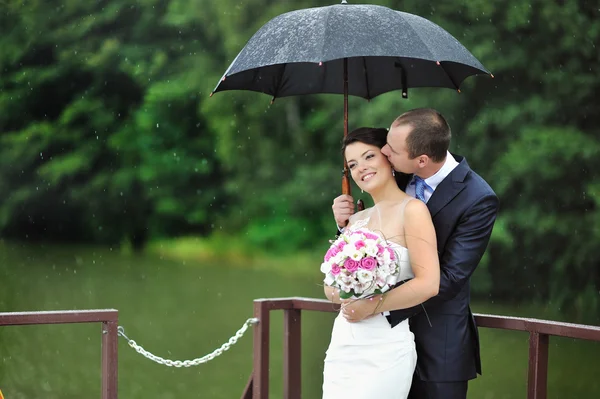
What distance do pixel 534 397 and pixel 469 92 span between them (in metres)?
9.93

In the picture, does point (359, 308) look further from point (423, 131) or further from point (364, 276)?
point (423, 131)

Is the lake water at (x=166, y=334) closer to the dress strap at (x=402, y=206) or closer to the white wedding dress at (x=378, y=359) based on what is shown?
the white wedding dress at (x=378, y=359)

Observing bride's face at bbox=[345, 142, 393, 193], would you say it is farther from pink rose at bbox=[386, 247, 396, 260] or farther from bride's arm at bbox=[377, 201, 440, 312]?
pink rose at bbox=[386, 247, 396, 260]

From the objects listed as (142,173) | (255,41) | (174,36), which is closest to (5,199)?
(142,173)

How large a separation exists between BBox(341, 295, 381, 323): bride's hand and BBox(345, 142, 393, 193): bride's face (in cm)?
37

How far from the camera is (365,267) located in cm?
267

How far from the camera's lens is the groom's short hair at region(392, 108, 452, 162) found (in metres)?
2.90

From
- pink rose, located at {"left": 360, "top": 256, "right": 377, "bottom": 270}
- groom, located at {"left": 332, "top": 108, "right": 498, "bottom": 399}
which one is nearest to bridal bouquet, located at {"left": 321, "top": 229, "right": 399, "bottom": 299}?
pink rose, located at {"left": 360, "top": 256, "right": 377, "bottom": 270}

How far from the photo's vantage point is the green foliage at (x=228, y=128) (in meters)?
12.4

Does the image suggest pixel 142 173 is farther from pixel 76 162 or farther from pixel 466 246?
pixel 466 246

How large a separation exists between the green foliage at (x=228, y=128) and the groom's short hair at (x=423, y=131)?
922 centimetres

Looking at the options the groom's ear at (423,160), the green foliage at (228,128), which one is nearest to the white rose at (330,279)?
the groom's ear at (423,160)

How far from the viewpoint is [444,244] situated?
2.96 m

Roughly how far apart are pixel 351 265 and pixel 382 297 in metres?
0.22
